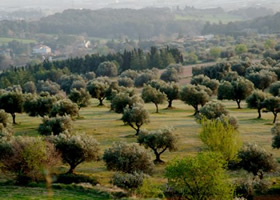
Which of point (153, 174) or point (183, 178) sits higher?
point (183, 178)

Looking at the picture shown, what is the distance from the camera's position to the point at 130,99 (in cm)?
8175

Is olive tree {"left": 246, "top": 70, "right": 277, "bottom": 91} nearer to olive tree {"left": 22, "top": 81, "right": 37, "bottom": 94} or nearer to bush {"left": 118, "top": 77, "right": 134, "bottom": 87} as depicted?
bush {"left": 118, "top": 77, "right": 134, "bottom": 87}

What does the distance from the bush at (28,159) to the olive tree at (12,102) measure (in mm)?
36175

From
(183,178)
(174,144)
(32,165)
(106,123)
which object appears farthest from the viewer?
(106,123)

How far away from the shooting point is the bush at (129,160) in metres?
47.0

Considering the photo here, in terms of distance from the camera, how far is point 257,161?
47.4 meters

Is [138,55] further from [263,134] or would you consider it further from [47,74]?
[263,134]

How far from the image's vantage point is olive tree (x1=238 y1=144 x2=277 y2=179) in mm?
47125

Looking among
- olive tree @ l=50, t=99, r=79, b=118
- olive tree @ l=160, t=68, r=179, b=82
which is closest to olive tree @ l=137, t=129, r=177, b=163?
olive tree @ l=50, t=99, r=79, b=118

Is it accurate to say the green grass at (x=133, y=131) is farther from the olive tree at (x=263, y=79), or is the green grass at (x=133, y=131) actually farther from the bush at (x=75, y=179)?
the olive tree at (x=263, y=79)

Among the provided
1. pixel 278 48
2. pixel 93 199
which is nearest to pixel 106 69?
pixel 278 48

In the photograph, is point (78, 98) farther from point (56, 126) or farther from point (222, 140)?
point (222, 140)

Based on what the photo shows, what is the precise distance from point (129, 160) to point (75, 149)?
682cm

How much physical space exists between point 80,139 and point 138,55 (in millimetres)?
138049
